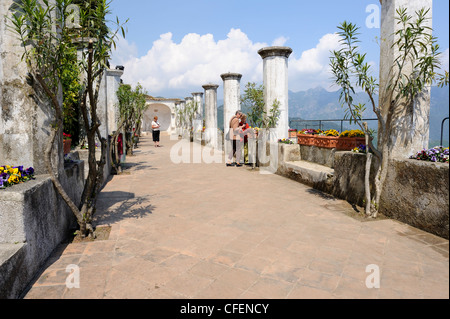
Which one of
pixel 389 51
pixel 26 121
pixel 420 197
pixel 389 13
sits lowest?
pixel 420 197

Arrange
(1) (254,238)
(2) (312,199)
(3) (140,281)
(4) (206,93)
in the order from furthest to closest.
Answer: (4) (206,93) → (2) (312,199) → (1) (254,238) → (3) (140,281)

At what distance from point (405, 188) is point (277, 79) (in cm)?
514

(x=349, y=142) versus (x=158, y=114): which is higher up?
(x=158, y=114)

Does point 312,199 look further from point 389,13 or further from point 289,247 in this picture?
point 389,13

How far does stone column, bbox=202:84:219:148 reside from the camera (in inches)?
619

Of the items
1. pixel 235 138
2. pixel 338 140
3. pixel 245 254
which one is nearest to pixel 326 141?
pixel 338 140

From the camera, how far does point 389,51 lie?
4.72 meters

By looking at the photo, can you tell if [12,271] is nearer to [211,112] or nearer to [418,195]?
[418,195]

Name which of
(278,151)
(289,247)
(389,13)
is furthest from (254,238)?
(278,151)

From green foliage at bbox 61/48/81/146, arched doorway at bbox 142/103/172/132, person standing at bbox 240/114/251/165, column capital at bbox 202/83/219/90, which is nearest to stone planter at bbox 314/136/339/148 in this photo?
person standing at bbox 240/114/251/165

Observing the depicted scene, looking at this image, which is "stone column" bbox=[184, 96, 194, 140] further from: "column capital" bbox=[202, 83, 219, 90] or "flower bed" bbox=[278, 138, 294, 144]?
"flower bed" bbox=[278, 138, 294, 144]

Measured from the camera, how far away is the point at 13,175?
3.28 metres
